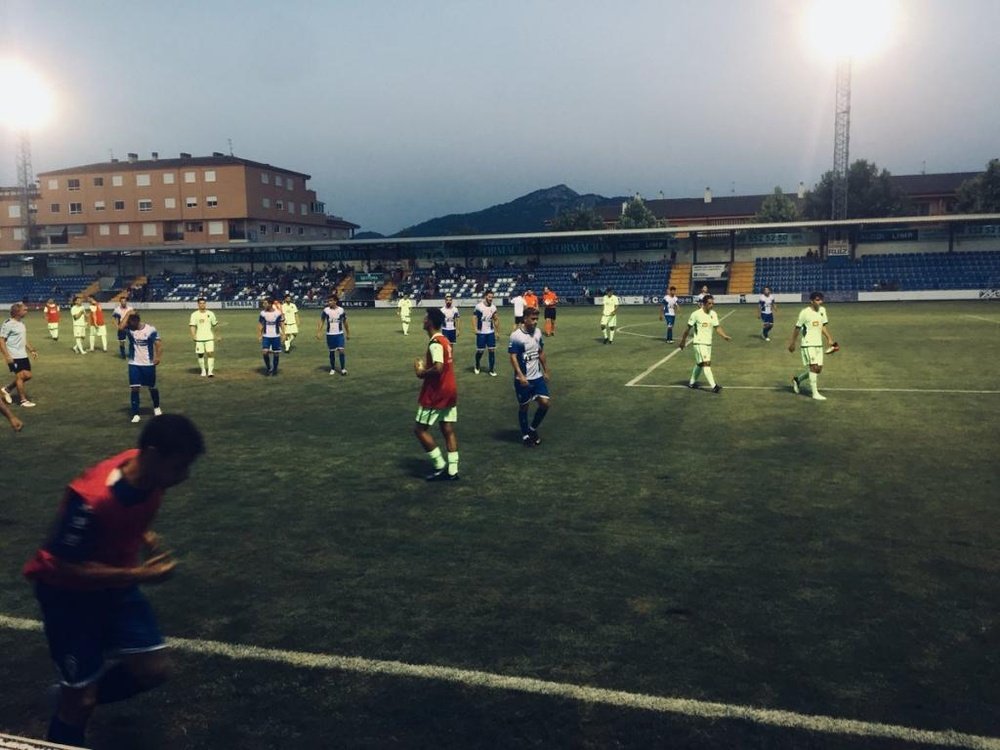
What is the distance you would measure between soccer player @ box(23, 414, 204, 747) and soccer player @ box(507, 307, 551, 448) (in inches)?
332

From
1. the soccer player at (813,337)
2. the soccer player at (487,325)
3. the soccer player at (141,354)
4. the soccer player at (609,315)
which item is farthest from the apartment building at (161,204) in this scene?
the soccer player at (813,337)

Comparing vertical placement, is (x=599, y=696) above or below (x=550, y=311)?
below

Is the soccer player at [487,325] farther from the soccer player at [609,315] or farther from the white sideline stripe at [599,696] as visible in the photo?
the white sideline stripe at [599,696]

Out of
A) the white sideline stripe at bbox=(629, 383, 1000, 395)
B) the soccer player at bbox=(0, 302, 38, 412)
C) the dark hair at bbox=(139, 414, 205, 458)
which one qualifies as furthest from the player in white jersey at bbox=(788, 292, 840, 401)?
the soccer player at bbox=(0, 302, 38, 412)

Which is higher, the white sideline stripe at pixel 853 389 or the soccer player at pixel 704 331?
the soccer player at pixel 704 331

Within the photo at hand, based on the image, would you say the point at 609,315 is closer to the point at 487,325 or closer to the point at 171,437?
the point at 487,325

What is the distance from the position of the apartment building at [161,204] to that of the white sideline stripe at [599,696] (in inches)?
3401

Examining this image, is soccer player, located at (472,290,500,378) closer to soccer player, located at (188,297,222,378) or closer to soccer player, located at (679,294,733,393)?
soccer player, located at (679,294,733,393)

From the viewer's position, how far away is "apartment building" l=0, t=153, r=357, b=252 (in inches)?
3396

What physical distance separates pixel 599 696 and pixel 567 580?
1.97 m

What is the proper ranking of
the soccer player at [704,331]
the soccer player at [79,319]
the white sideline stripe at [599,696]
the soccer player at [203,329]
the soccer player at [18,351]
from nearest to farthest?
the white sideline stripe at [599,696]
the soccer player at [18,351]
the soccer player at [704,331]
the soccer player at [203,329]
the soccer player at [79,319]

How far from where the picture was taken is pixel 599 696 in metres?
5.05

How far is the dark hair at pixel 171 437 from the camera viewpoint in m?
3.74

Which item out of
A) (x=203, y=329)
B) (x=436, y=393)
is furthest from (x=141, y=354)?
(x=436, y=393)
